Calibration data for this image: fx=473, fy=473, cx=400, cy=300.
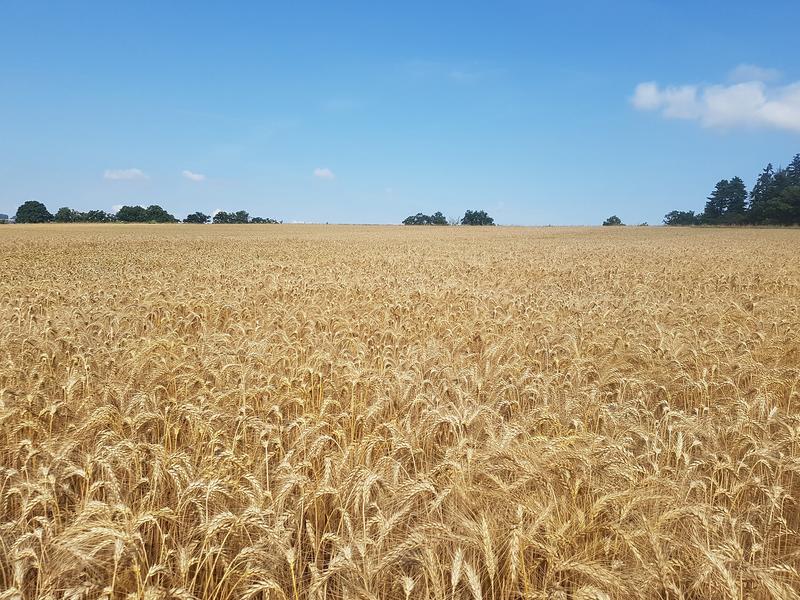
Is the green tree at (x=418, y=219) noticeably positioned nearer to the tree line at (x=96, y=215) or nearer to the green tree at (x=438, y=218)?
the green tree at (x=438, y=218)

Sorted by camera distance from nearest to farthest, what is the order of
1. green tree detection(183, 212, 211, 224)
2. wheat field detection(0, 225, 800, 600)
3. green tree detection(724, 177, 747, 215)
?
1. wheat field detection(0, 225, 800, 600)
2. green tree detection(724, 177, 747, 215)
3. green tree detection(183, 212, 211, 224)

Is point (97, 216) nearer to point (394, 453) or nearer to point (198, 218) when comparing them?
point (198, 218)

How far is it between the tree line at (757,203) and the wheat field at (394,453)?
99.0 m

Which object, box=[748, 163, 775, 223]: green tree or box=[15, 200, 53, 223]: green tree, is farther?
box=[15, 200, 53, 223]: green tree

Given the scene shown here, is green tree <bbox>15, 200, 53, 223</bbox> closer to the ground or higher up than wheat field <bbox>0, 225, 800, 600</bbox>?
higher up

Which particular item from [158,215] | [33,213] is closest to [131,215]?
[158,215]

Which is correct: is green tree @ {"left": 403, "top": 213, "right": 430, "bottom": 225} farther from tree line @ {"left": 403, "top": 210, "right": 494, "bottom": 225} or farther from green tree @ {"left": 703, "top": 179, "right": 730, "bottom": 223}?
green tree @ {"left": 703, "top": 179, "right": 730, "bottom": 223}

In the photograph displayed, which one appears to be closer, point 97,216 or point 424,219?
point 97,216

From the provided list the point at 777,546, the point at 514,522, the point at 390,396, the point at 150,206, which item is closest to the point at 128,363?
the point at 390,396

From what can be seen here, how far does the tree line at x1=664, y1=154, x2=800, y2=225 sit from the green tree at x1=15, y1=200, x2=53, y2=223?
16267 centimetres

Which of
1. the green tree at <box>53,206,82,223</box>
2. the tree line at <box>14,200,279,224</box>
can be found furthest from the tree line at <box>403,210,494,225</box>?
the green tree at <box>53,206,82,223</box>

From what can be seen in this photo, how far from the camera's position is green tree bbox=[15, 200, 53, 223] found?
124 meters

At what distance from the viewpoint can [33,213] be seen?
405 ft

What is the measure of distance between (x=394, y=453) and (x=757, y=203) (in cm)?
11476
